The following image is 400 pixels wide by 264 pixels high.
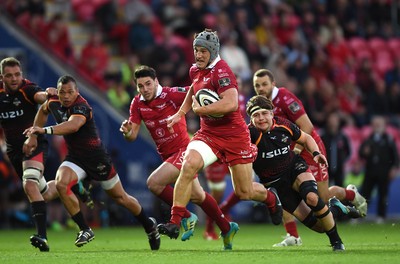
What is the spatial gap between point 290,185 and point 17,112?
383cm

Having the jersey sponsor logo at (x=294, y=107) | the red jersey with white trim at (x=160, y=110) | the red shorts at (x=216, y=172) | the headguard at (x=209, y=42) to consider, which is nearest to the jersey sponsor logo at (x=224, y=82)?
the headguard at (x=209, y=42)

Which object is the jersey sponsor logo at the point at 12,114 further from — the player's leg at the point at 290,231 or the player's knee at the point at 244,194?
the player's leg at the point at 290,231

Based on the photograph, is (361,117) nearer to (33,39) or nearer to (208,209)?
(33,39)

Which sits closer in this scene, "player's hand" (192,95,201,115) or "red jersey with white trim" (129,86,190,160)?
"player's hand" (192,95,201,115)

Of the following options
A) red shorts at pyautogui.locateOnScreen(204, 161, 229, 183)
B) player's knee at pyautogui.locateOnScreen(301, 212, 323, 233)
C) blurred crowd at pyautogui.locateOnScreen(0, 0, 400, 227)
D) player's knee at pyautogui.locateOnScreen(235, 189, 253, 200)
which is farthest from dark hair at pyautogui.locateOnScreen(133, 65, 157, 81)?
blurred crowd at pyautogui.locateOnScreen(0, 0, 400, 227)

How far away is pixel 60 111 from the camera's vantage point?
1376cm

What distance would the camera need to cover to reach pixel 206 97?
40.7ft

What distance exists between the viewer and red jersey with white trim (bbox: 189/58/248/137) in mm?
12492

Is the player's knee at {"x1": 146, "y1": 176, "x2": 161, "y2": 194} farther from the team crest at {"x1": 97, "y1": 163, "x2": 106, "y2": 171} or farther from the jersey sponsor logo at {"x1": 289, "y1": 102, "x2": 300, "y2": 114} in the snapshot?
the jersey sponsor logo at {"x1": 289, "y1": 102, "x2": 300, "y2": 114}

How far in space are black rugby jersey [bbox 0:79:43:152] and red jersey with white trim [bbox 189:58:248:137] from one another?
270 centimetres

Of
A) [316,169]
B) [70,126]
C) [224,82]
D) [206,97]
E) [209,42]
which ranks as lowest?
[316,169]

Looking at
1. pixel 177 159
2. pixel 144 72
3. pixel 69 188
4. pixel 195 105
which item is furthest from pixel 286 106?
pixel 69 188

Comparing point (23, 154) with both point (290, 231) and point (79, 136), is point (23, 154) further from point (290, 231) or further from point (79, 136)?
point (290, 231)

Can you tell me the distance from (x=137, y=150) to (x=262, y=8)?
6067 mm
